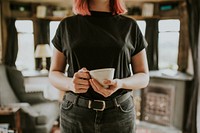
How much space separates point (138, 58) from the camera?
0.92m

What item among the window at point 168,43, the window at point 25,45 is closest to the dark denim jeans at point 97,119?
the window at point 168,43

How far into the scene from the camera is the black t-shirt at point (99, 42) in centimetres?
84

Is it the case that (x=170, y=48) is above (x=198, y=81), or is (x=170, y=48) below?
above

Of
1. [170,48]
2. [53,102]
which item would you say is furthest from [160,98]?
[53,102]

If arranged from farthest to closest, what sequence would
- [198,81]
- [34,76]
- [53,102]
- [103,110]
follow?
[34,76], [53,102], [198,81], [103,110]

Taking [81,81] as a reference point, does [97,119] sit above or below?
below

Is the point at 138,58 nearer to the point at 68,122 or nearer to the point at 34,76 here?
the point at 68,122

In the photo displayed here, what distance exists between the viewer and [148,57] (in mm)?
3105

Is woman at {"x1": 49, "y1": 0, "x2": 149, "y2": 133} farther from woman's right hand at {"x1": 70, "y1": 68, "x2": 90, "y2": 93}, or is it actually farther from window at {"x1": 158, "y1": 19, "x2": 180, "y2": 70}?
window at {"x1": 158, "y1": 19, "x2": 180, "y2": 70}

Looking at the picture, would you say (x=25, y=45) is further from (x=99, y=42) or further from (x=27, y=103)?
(x=99, y=42)

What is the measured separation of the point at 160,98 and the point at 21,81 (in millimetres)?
1822

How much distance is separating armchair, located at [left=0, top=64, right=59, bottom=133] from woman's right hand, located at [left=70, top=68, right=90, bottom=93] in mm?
1857

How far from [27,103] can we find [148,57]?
171cm

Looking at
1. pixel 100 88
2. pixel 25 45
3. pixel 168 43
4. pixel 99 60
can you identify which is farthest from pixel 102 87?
pixel 25 45
